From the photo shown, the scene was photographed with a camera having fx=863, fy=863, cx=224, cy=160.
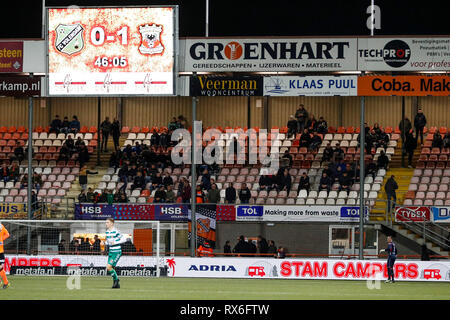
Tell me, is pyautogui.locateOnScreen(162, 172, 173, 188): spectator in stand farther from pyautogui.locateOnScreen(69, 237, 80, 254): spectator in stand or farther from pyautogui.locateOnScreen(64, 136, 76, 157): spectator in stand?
pyautogui.locateOnScreen(69, 237, 80, 254): spectator in stand

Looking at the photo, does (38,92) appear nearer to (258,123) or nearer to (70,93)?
(70,93)

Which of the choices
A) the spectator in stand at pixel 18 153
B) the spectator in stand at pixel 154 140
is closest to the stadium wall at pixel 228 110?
the spectator in stand at pixel 154 140

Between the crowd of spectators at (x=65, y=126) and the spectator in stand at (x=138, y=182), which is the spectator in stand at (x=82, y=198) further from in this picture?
the crowd of spectators at (x=65, y=126)

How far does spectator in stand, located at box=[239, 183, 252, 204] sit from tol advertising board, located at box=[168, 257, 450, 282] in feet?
16.2

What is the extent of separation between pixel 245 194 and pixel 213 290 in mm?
10006

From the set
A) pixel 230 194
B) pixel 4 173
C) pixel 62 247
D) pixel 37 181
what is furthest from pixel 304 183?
pixel 4 173

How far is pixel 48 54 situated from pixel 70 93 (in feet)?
A: 4.87

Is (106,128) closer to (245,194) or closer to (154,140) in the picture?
(154,140)

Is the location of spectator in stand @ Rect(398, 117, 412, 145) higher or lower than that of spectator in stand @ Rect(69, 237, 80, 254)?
higher

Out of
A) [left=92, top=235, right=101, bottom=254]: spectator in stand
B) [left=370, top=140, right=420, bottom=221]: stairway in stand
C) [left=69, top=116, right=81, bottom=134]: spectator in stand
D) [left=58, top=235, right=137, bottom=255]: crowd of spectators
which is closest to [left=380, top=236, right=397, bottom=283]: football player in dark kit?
[left=370, top=140, right=420, bottom=221]: stairway in stand

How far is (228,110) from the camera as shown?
39438 millimetres

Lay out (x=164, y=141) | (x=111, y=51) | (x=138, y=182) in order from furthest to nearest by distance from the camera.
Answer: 1. (x=164, y=141)
2. (x=138, y=182)
3. (x=111, y=51)

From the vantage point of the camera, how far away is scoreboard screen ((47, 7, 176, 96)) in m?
28.1
